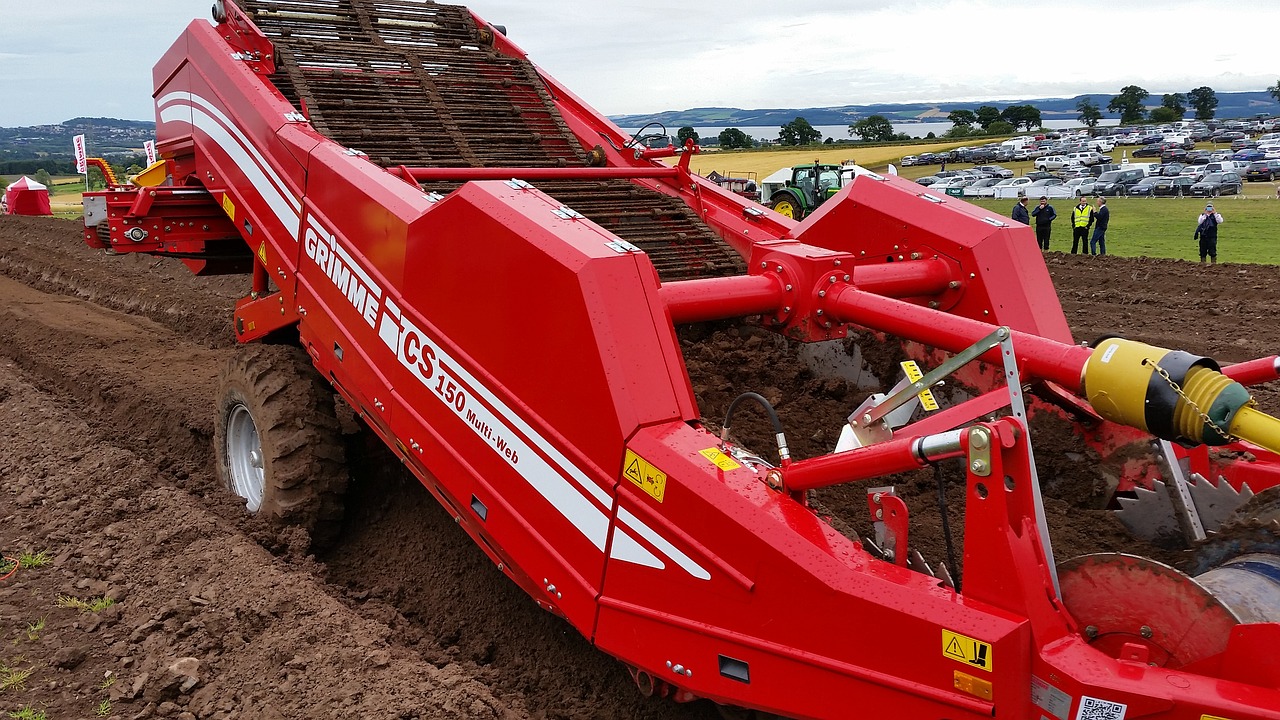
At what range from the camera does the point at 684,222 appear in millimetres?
5395

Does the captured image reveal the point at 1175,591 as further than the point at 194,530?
No

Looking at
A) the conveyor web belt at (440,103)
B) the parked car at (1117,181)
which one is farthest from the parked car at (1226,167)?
the conveyor web belt at (440,103)

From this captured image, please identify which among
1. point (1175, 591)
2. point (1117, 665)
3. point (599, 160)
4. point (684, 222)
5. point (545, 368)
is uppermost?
point (599, 160)

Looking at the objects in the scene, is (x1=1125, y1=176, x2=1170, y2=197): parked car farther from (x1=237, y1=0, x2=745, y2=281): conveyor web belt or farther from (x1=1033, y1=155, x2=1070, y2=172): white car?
(x1=237, y1=0, x2=745, y2=281): conveyor web belt

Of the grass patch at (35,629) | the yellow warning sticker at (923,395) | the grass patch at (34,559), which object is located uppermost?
the yellow warning sticker at (923,395)

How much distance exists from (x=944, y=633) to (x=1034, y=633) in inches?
7.8

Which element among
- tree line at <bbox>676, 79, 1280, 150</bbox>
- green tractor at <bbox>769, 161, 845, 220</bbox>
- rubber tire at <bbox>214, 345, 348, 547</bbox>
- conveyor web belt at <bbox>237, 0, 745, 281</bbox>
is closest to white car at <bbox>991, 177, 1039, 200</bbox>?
green tractor at <bbox>769, 161, 845, 220</bbox>

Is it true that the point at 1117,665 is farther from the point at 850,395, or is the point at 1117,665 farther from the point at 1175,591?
the point at 850,395

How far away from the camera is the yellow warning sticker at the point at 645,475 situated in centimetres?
273

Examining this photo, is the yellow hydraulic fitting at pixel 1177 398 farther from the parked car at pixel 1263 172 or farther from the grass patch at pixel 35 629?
the parked car at pixel 1263 172

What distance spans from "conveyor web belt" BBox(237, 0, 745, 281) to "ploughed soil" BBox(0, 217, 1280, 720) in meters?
0.79

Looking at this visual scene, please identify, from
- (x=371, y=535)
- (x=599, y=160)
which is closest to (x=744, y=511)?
(x=371, y=535)

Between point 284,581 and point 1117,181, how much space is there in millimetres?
41092

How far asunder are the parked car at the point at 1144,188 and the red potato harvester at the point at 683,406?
116 ft
